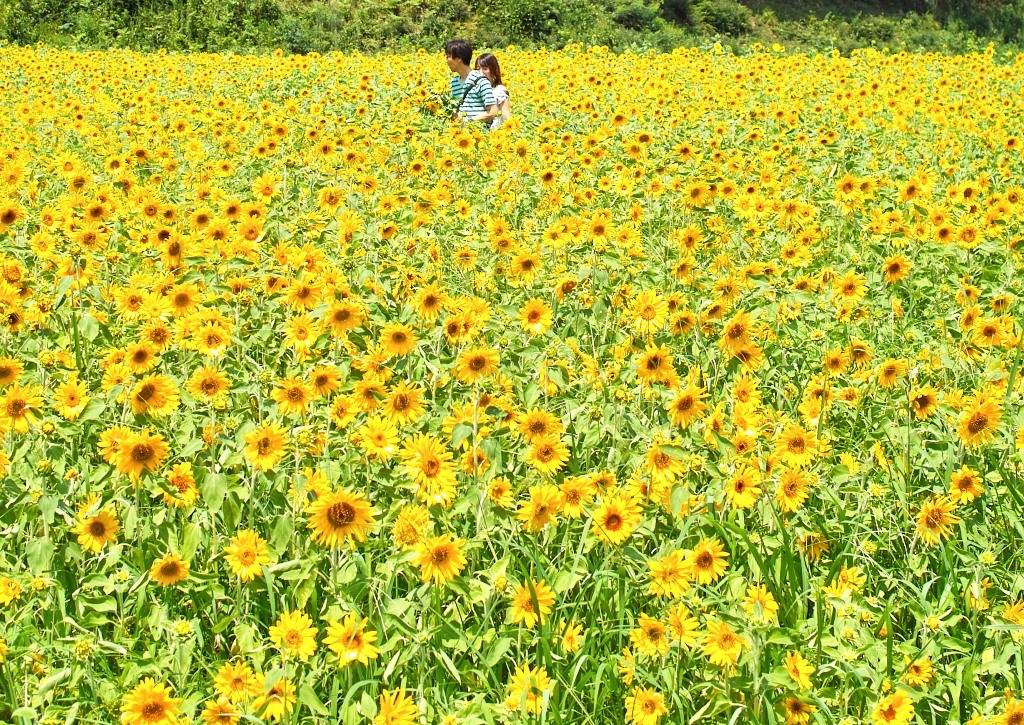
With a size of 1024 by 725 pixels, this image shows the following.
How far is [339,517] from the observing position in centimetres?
202

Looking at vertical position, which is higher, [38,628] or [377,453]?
[377,453]

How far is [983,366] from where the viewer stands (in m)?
3.46

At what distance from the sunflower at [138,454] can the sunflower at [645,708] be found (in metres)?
1.21

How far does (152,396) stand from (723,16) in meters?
23.3

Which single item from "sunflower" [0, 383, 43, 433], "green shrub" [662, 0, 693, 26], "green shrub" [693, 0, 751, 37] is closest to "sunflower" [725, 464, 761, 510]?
"sunflower" [0, 383, 43, 433]

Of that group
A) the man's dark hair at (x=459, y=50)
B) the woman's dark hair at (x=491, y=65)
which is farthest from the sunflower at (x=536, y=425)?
the man's dark hair at (x=459, y=50)

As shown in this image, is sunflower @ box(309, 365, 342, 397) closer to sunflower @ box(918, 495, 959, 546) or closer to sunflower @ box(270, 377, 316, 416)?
sunflower @ box(270, 377, 316, 416)

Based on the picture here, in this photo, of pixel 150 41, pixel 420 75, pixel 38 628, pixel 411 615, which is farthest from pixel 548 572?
pixel 150 41

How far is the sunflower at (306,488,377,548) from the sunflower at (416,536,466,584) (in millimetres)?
144

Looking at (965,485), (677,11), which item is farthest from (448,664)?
(677,11)

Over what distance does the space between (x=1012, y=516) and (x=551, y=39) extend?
17.3m

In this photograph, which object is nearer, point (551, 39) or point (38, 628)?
point (38, 628)

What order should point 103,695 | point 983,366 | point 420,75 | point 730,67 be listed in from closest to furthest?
point 103,695
point 983,366
point 420,75
point 730,67

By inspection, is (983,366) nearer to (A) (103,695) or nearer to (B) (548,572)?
(B) (548,572)
